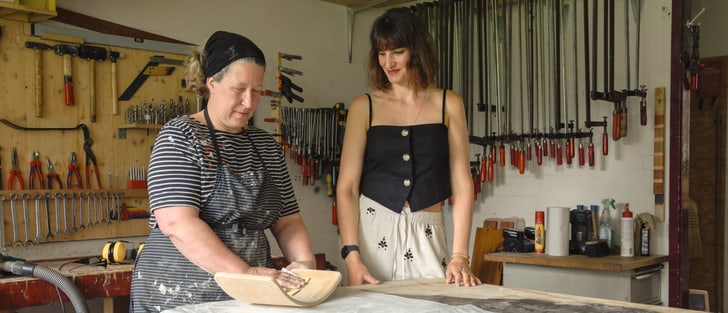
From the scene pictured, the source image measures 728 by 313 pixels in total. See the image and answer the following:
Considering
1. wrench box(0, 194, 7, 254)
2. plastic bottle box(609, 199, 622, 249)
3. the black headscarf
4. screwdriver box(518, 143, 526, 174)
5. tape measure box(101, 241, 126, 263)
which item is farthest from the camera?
screwdriver box(518, 143, 526, 174)

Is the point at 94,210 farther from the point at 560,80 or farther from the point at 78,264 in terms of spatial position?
the point at 560,80

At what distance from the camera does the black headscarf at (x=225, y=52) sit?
1.73 meters

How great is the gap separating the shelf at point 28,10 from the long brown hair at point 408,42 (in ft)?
6.46

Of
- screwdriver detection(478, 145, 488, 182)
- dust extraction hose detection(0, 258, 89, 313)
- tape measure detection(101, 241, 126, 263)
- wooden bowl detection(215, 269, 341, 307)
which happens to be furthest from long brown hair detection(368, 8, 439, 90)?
screwdriver detection(478, 145, 488, 182)

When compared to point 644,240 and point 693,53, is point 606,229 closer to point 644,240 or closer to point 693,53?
point 644,240

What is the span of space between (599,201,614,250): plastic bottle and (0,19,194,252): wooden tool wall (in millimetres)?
2590

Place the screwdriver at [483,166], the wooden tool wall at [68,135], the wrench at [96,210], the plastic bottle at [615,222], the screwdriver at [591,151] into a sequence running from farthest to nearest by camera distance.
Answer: the screwdriver at [483,166] < the screwdriver at [591,151] < the plastic bottle at [615,222] < the wrench at [96,210] < the wooden tool wall at [68,135]

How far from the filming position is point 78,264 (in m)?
3.28

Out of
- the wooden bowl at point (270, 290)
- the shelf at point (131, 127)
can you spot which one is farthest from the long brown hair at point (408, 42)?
the shelf at point (131, 127)

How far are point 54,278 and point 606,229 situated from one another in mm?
2892

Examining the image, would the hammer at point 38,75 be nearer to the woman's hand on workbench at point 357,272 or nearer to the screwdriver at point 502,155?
the woman's hand on workbench at point 357,272

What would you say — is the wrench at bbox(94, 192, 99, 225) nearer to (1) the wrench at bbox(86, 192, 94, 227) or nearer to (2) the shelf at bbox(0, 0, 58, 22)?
(1) the wrench at bbox(86, 192, 94, 227)

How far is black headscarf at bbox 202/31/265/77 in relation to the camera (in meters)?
1.73

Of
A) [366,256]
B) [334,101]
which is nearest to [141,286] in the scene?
[366,256]
